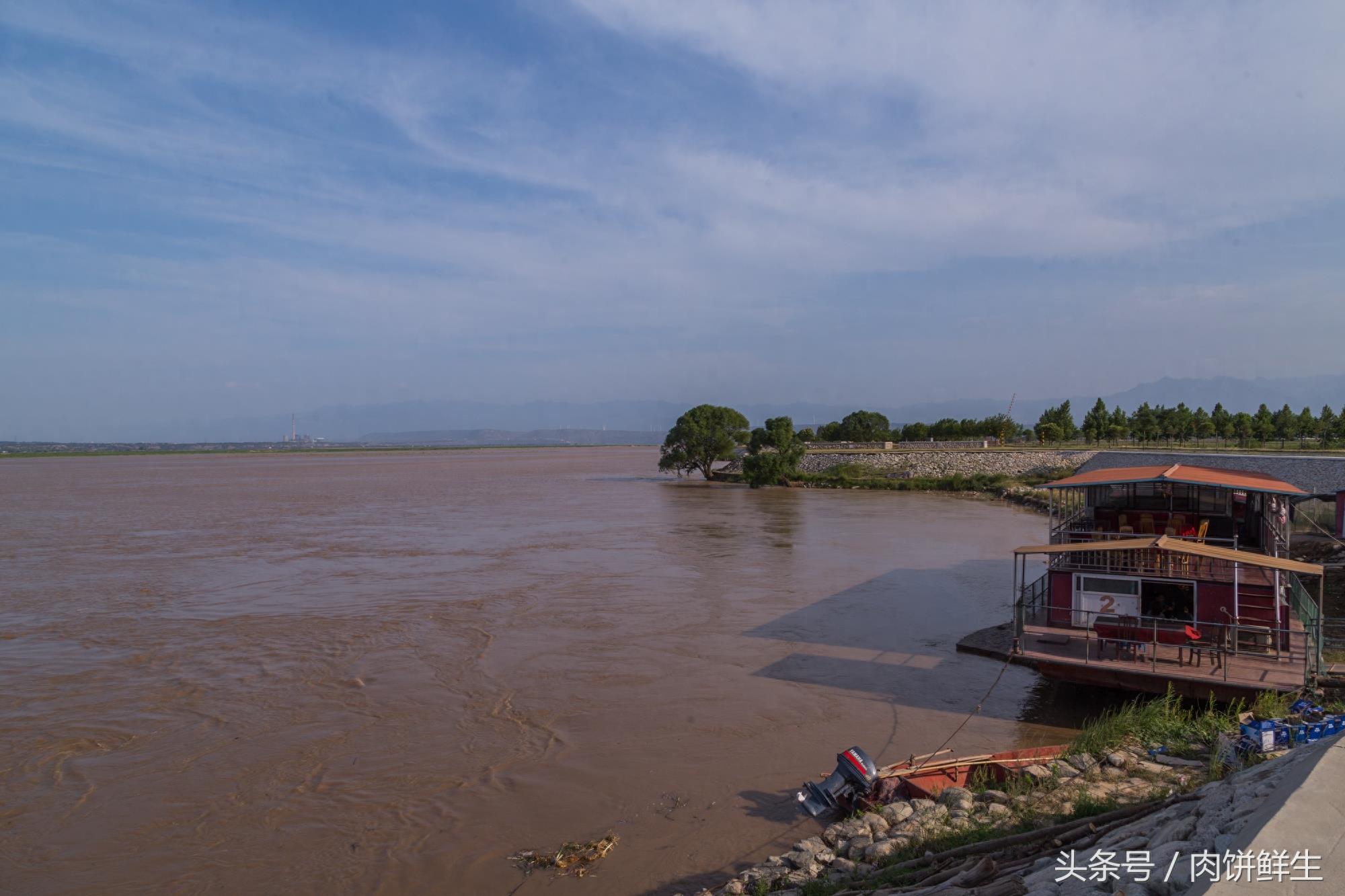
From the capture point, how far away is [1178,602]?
12.6 metres

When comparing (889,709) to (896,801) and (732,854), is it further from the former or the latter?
(732,854)

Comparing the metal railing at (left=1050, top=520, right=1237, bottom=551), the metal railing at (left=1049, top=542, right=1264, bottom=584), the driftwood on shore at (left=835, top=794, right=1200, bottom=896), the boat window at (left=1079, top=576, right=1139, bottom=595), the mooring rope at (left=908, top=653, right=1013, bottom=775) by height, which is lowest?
the mooring rope at (left=908, top=653, right=1013, bottom=775)

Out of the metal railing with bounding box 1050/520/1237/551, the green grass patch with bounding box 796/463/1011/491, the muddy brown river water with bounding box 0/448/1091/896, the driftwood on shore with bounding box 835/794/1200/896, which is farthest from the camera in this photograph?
the green grass patch with bounding box 796/463/1011/491

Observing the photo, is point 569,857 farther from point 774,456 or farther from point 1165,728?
point 774,456

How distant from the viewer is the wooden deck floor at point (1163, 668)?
34.4ft

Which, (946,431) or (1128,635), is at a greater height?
(946,431)

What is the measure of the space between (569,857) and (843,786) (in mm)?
2962

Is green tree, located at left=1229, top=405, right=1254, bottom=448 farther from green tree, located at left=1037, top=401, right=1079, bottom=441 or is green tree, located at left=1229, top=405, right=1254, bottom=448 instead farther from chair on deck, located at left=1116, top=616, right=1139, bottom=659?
chair on deck, located at left=1116, top=616, right=1139, bottom=659

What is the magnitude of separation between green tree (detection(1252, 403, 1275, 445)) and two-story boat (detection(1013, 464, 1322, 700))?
2230 inches

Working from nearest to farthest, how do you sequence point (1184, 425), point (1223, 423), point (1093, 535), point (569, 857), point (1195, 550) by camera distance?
point (569, 857) → point (1195, 550) → point (1093, 535) → point (1223, 423) → point (1184, 425)

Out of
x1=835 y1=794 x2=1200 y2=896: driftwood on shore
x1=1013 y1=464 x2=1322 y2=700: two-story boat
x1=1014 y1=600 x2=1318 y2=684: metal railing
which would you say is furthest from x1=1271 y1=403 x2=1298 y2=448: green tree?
x1=835 y1=794 x2=1200 y2=896: driftwood on shore

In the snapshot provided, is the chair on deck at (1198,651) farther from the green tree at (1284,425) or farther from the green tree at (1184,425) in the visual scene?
the green tree at (1184,425)

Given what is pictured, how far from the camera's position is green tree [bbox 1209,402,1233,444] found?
209ft

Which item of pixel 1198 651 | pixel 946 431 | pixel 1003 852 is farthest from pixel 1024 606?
pixel 946 431
